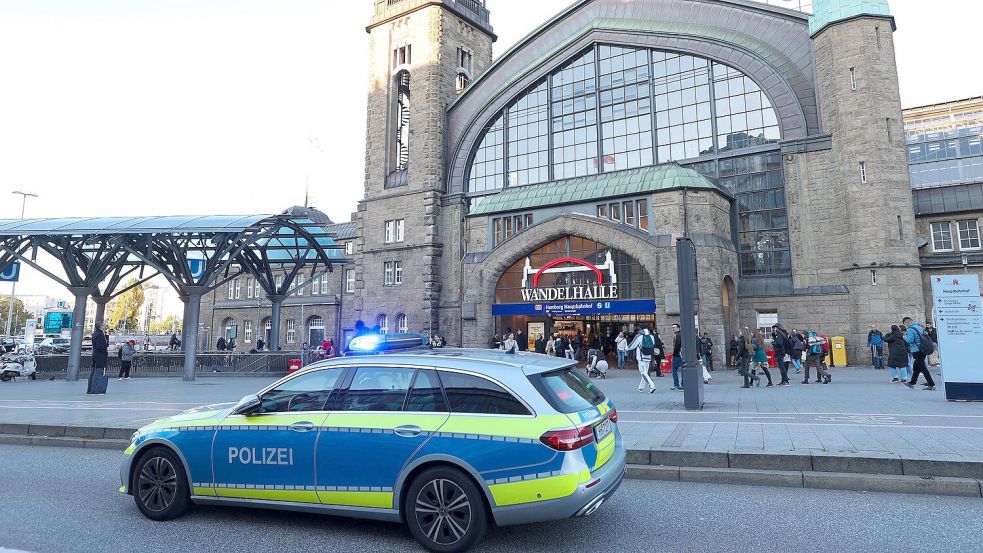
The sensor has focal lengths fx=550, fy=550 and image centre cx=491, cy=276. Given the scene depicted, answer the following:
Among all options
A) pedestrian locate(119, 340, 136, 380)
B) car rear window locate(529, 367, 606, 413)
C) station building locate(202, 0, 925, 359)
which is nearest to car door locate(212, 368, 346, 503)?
car rear window locate(529, 367, 606, 413)

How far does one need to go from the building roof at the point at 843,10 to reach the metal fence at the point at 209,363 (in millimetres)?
29493

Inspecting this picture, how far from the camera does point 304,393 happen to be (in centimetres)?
532

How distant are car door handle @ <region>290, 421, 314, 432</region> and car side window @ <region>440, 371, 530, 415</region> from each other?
1278 mm

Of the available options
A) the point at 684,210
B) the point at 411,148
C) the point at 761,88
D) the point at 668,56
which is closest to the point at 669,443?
the point at 684,210

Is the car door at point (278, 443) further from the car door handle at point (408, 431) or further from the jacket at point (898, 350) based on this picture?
the jacket at point (898, 350)

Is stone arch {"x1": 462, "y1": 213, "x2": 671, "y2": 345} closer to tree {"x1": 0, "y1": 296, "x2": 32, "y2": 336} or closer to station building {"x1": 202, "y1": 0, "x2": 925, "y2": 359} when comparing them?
station building {"x1": 202, "y1": 0, "x2": 925, "y2": 359}

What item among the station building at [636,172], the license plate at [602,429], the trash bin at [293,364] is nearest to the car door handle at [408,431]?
the license plate at [602,429]

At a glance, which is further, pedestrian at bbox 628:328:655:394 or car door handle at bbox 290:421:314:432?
pedestrian at bbox 628:328:655:394

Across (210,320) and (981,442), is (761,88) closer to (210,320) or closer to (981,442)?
(981,442)

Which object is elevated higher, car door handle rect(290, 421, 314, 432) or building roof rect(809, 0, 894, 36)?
building roof rect(809, 0, 894, 36)

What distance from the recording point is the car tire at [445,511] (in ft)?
14.4

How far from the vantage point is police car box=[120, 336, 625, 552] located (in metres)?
4.37

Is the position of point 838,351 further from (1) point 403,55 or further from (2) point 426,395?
(1) point 403,55

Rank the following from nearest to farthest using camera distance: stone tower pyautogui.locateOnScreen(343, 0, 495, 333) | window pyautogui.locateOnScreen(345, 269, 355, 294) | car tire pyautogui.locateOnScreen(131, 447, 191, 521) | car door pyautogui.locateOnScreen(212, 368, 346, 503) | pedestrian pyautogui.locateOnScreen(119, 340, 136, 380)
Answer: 1. car door pyautogui.locateOnScreen(212, 368, 346, 503)
2. car tire pyautogui.locateOnScreen(131, 447, 191, 521)
3. pedestrian pyautogui.locateOnScreen(119, 340, 136, 380)
4. stone tower pyautogui.locateOnScreen(343, 0, 495, 333)
5. window pyautogui.locateOnScreen(345, 269, 355, 294)
